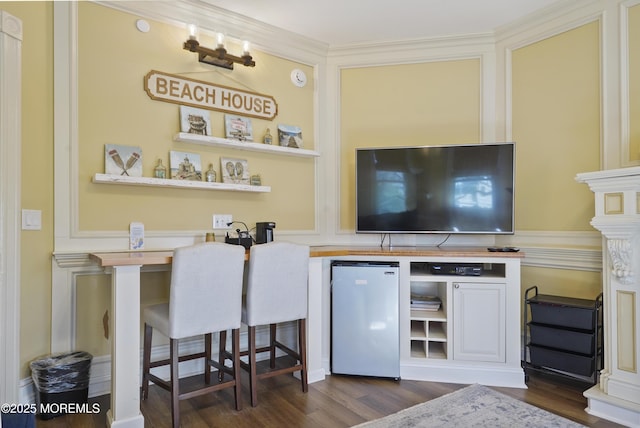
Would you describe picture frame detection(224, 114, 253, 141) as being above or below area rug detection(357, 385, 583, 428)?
above

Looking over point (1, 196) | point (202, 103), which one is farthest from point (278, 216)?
point (1, 196)

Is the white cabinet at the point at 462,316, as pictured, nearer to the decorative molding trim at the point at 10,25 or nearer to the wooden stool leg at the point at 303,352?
the wooden stool leg at the point at 303,352

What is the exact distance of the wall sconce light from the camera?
9.44 ft

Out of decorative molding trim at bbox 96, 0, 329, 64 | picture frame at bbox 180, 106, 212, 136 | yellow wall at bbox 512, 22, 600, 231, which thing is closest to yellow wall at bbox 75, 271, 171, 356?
picture frame at bbox 180, 106, 212, 136

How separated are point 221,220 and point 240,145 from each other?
2.06 ft

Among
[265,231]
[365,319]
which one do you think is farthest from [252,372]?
[265,231]

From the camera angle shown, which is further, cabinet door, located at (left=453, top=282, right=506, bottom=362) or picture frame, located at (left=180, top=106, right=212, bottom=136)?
picture frame, located at (left=180, top=106, right=212, bottom=136)

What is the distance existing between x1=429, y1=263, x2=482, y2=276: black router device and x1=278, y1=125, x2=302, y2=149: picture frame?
1.59 m

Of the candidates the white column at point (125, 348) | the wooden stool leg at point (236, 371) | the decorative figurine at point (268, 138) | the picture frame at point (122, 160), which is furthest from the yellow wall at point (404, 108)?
the white column at point (125, 348)

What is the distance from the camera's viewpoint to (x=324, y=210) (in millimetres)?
3693

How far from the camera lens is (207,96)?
3.07 metres

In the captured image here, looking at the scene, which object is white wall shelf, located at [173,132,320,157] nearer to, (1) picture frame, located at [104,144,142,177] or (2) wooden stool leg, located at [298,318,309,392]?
(1) picture frame, located at [104,144,142,177]

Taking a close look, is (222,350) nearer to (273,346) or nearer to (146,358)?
(273,346)

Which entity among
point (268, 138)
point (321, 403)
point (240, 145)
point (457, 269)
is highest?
point (268, 138)
